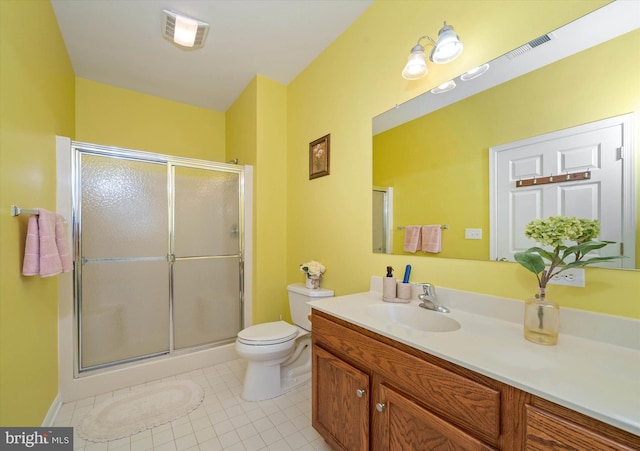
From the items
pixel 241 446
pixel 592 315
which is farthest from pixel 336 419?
pixel 592 315

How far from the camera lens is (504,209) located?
1104 mm

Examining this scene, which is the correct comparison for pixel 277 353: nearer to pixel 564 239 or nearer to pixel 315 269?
pixel 315 269

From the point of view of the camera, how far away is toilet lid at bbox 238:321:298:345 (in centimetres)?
177

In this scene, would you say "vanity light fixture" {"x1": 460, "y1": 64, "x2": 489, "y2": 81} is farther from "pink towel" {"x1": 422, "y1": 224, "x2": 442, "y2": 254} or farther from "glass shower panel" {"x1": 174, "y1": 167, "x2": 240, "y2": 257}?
"glass shower panel" {"x1": 174, "y1": 167, "x2": 240, "y2": 257}

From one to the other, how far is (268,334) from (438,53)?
74.4 inches


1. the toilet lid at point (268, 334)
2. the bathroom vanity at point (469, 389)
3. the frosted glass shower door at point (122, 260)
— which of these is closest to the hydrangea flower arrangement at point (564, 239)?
the bathroom vanity at point (469, 389)

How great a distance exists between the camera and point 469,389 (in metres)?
0.73

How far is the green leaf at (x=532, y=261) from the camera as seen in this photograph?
88 centimetres

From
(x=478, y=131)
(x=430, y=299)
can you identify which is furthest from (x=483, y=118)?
(x=430, y=299)

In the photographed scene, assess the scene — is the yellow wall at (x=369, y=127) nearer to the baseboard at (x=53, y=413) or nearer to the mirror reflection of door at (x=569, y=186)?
the mirror reflection of door at (x=569, y=186)

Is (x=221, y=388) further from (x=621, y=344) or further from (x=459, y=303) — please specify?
(x=621, y=344)

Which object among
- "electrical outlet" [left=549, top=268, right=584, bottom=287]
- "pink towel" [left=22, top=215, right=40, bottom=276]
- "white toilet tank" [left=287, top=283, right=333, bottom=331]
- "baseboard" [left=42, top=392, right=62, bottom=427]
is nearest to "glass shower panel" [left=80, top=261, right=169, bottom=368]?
"baseboard" [left=42, top=392, right=62, bottom=427]

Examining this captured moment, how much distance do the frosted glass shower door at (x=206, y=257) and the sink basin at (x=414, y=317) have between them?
164 centimetres

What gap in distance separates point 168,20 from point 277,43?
749 millimetres
